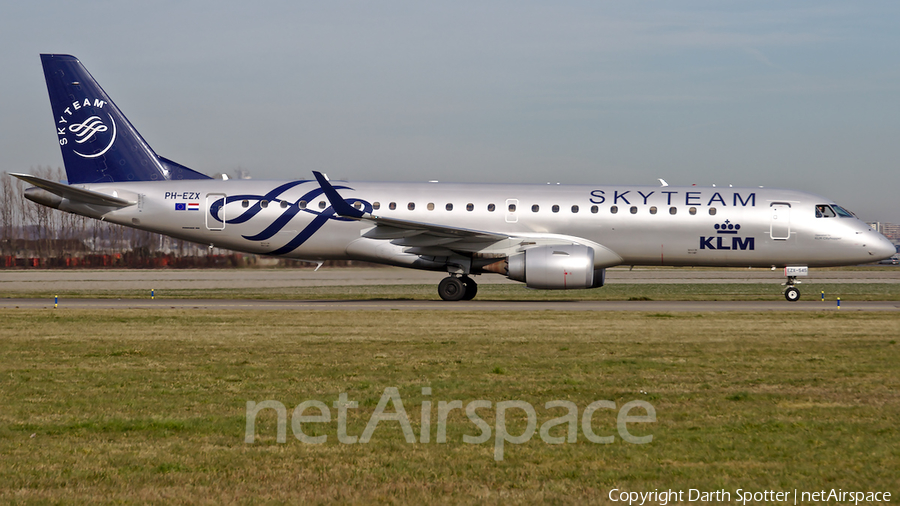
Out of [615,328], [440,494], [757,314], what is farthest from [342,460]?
[757,314]

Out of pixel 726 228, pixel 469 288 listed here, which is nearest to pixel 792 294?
pixel 726 228

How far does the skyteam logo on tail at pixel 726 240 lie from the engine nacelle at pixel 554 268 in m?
4.43

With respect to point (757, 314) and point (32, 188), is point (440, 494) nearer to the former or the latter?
point (757, 314)

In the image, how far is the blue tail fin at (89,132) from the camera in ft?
92.8

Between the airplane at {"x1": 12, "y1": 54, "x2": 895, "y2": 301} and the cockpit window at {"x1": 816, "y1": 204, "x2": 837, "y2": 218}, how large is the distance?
0.04 meters

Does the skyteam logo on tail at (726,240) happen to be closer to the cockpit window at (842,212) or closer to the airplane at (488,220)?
the airplane at (488,220)

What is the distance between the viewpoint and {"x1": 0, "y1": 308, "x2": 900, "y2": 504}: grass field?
6371 millimetres

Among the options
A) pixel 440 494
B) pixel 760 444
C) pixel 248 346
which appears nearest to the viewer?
pixel 440 494

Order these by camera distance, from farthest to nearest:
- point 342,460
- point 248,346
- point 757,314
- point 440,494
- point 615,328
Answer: point 757,314, point 615,328, point 248,346, point 342,460, point 440,494

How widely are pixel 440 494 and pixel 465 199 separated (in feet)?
70.9

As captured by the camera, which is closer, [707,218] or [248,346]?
[248,346]

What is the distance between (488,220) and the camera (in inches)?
1066

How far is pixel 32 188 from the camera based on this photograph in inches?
1056

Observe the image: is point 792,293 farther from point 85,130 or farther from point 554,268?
point 85,130
